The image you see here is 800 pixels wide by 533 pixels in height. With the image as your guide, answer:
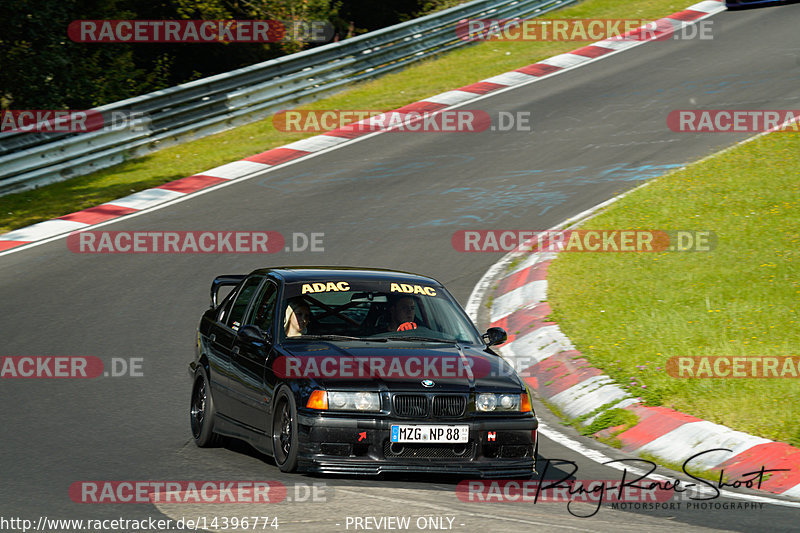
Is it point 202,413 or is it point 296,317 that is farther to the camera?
point 202,413

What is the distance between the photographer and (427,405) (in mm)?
7180

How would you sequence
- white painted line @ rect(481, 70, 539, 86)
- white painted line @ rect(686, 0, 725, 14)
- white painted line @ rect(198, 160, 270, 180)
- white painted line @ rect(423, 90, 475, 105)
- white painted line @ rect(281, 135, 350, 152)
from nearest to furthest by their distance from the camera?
white painted line @ rect(198, 160, 270, 180) → white painted line @ rect(281, 135, 350, 152) → white painted line @ rect(423, 90, 475, 105) → white painted line @ rect(481, 70, 539, 86) → white painted line @ rect(686, 0, 725, 14)

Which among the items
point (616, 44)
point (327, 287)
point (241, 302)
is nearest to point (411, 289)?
point (327, 287)

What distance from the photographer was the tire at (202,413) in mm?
8305

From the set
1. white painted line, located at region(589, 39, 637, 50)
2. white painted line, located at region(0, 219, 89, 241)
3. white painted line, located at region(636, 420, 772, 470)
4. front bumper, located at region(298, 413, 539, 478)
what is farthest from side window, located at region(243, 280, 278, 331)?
white painted line, located at region(589, 39, 637, 50)

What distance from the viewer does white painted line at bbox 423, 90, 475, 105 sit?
73.9ft

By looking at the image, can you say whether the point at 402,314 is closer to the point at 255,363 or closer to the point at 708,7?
the point at 255,363

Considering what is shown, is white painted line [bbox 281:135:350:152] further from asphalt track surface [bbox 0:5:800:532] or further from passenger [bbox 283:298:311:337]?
passenger [bbox 283:298:311:337]

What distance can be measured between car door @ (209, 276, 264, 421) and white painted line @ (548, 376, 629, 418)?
2872 millimetres

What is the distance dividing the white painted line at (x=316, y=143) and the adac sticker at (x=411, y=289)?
11627 mm

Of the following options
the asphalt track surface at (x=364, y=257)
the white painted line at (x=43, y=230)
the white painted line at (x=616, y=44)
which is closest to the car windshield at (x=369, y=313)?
the asphalt track surface at (x=364, y=257)

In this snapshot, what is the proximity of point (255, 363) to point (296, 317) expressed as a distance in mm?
469

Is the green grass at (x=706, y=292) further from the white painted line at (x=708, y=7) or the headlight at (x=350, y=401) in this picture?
the white painted line at (x=708, y=7)

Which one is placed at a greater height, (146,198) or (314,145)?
(314,145)
